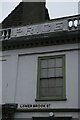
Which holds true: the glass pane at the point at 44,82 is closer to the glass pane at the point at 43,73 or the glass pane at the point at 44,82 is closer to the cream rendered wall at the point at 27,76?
the glass pane at the point at 43,73

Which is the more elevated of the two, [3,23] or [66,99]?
[3,23]

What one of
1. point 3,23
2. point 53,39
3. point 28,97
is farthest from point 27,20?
point 28,97

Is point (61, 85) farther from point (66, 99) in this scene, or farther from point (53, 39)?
point (53, 39)

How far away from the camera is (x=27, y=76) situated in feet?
43.5

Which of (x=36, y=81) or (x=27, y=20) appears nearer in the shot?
(x=36, y=81)

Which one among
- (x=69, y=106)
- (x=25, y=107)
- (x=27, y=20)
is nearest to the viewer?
(x=69, y=106)

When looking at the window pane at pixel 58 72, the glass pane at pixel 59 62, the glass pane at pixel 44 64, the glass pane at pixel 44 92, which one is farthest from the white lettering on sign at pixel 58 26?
the glass pane at pixel 44 92

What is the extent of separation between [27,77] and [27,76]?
0.05 m

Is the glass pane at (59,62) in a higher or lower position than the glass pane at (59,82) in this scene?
higher

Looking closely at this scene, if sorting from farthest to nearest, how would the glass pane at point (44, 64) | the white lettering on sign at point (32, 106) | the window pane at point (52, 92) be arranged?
1. the glass pane at point (44, 64)
2. the window pane at point (52, 92)
3. the white lettering on sign at point (32, 106)

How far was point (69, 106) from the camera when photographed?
1200 cm

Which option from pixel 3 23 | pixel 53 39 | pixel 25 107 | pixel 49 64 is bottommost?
pixel 25 107

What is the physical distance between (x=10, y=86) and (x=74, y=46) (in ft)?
11.7

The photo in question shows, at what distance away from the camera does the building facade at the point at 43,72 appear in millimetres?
12234
